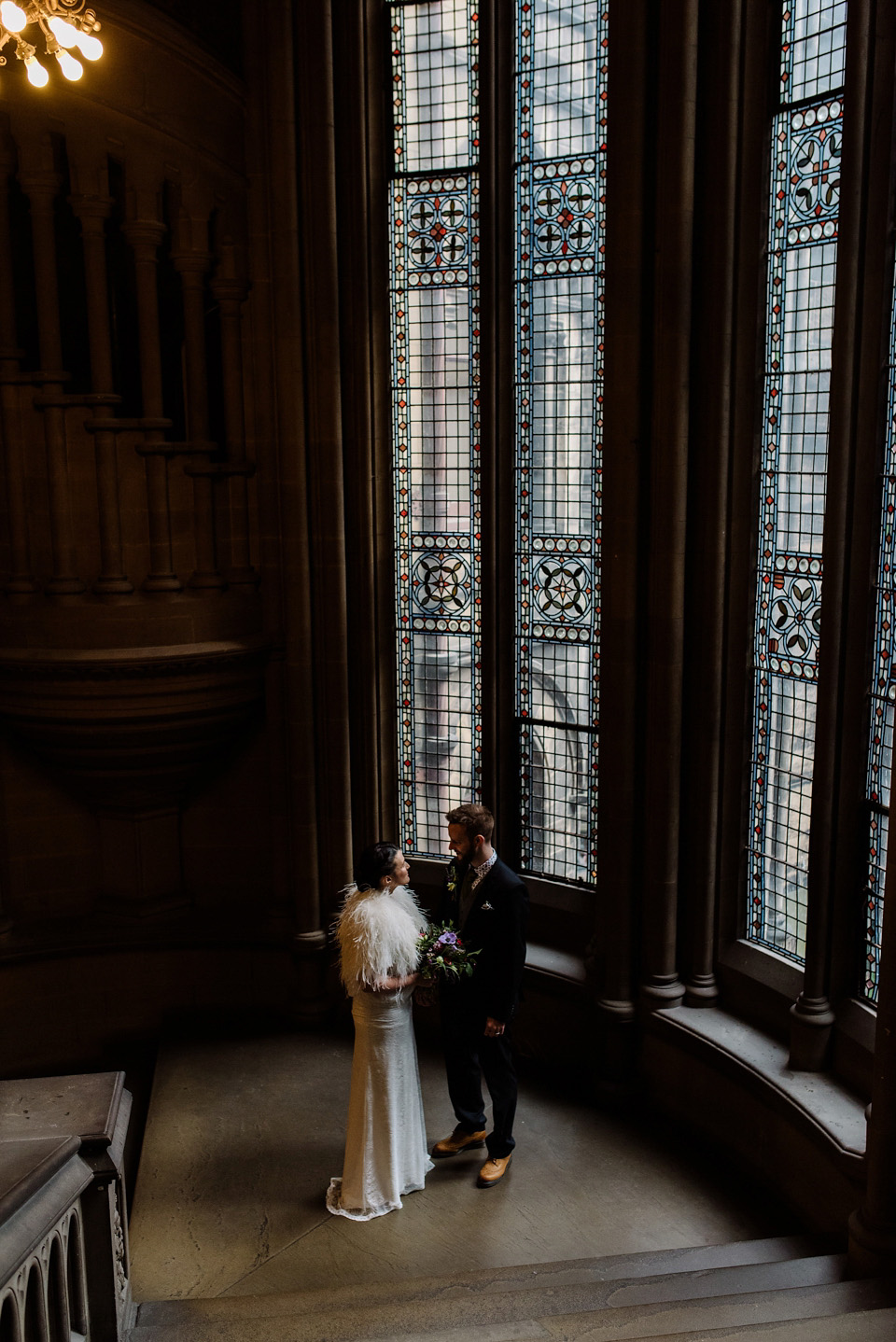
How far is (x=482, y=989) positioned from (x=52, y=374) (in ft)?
11.8

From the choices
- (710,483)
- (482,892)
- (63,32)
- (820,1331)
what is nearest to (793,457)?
(710,483)

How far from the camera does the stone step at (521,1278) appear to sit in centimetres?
403

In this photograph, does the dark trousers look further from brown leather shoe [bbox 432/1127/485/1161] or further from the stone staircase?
the stone staircase

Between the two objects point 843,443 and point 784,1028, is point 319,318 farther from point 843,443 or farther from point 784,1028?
point 784,1028

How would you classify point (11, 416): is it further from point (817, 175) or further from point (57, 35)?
point (817, 175)

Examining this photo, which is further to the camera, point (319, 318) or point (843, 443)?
point (319, 318)

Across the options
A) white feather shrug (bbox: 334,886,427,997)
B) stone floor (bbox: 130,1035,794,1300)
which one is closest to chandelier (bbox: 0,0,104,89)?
white feather shrug (bbox: 334,886,427,997)

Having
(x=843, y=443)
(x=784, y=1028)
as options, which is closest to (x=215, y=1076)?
(x=784, y=1028)

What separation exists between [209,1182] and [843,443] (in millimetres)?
4000

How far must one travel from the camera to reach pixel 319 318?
6062 mm

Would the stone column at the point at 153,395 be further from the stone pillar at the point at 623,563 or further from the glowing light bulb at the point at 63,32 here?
the glowing light bulb at the point at 63,32

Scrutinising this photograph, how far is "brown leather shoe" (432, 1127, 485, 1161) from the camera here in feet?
17.2

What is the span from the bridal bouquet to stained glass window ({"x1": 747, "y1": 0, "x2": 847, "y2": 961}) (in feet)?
4.88

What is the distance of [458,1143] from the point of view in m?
5.26
